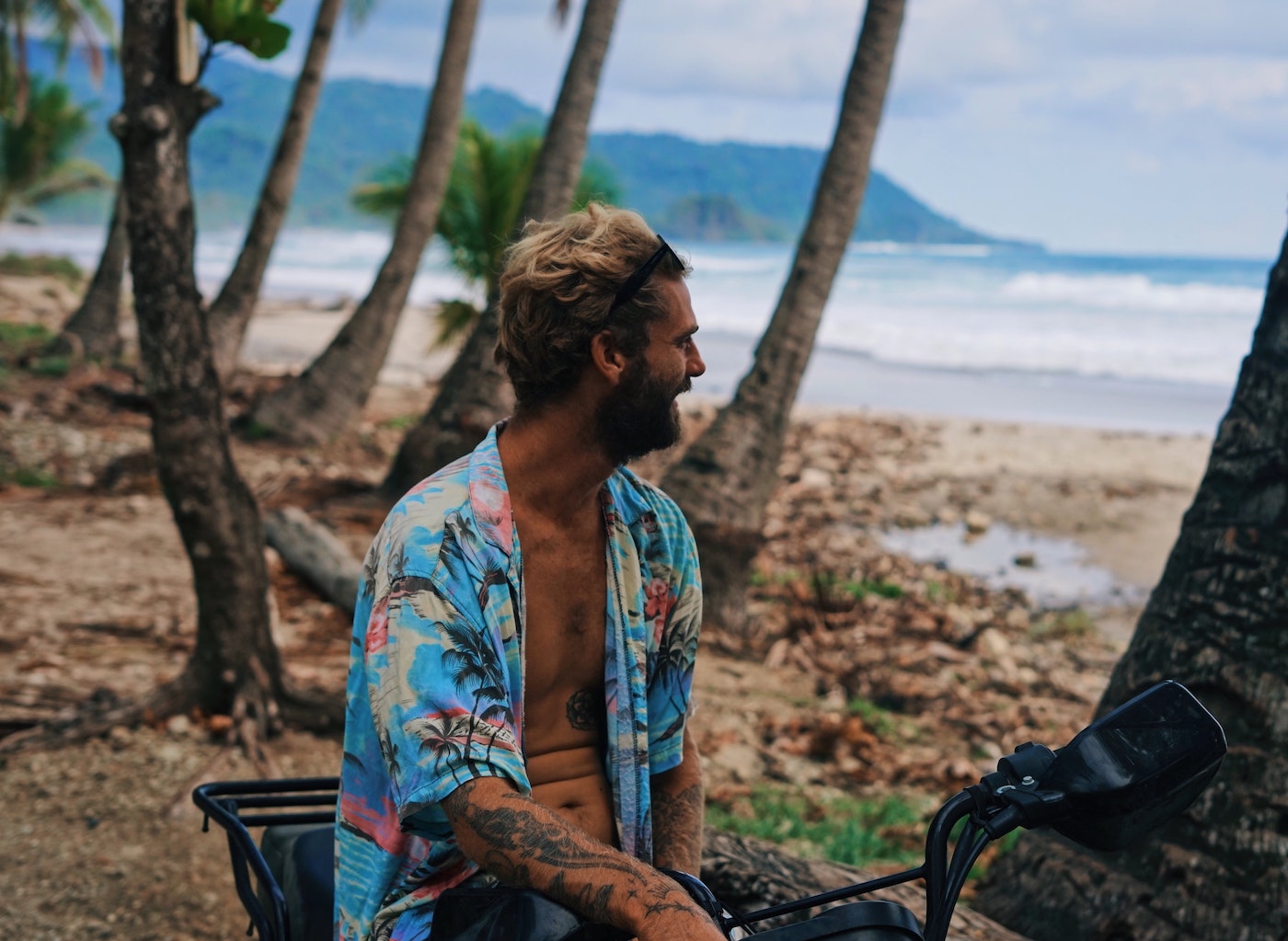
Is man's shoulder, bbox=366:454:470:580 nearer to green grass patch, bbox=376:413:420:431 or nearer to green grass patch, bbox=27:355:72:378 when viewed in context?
green grass patch, bbox=376:413:420:431

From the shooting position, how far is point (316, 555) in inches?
260

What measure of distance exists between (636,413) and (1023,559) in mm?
8258

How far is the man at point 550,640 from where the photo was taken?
5.77 feet

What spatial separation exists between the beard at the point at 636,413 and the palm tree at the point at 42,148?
2622 centimetres

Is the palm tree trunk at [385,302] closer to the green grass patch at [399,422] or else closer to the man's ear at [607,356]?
the green grass patch at [399,422]

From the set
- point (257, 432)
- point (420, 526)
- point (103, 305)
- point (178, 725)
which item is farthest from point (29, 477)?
point (420, 526)

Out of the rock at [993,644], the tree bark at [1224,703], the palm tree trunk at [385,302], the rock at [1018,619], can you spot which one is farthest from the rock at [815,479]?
the tree bark at [1224,703]

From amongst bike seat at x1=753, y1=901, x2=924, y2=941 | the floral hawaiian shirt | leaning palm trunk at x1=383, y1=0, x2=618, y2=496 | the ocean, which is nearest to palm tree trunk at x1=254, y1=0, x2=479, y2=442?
leaning palm trunk at x1=383, y1=0, x2=618, y2=496

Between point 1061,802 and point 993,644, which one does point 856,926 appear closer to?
point 1061,802

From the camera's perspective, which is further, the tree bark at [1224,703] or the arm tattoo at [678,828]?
the tree bark at [1224,703]

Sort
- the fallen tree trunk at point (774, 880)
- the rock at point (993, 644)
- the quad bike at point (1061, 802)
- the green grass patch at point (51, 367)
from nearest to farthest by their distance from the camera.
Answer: the quad bike at point (1061, 802), the fallen tree trunk at point (774, 880), the rock at point (993, 644), the green grass patch at point (51, 367)

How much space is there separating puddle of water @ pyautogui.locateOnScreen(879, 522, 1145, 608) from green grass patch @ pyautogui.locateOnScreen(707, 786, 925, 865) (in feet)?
13.8

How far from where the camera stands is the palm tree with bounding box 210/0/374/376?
11094mm

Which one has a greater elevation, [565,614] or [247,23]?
[247,23]
